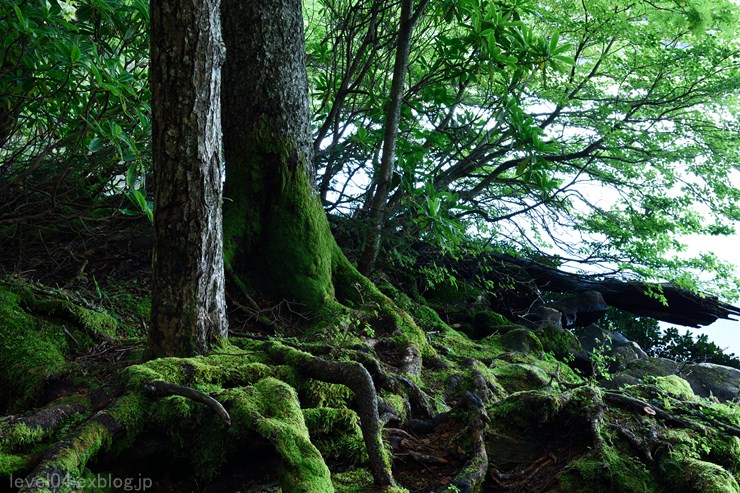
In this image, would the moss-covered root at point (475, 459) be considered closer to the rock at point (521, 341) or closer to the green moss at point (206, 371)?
the green moss at point (206, 371)

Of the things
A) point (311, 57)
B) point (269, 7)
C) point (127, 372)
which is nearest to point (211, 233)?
point (127, 372)

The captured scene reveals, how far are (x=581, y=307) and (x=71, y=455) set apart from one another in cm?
938

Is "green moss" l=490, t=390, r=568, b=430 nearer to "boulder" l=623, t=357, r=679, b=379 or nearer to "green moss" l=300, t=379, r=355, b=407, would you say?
"green moss" l=300, t=379, r=355, b=407

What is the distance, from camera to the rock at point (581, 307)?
33.7ft

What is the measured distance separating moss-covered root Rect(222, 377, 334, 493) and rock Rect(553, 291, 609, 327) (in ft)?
26.3

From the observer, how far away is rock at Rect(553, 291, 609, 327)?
10.3 m

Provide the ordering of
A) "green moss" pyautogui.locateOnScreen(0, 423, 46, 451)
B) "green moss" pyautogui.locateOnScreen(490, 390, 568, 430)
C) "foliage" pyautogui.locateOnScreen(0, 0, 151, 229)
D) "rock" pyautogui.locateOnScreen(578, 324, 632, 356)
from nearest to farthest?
"green moss" pyautogui.locateOnScreen(0, 423, 46, 451), "green moss" pyautogui.locateOnScreen(490, 390, 568, 430), "foliage" pyautogui.locateOnScreen(0, 0, 151, 229), "rock" pyautogui.locateOnScreen(578, 324, 632, 356)

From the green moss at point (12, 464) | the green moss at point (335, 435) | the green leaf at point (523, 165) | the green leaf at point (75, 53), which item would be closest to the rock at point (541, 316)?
the green leaf at point (523, 165)

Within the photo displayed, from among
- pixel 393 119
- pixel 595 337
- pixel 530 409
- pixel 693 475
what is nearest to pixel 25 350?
pixel 530 409

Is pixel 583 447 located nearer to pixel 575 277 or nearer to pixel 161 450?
pixel 161 450

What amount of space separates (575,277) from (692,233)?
2.12 meters

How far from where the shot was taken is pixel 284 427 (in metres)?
2.74

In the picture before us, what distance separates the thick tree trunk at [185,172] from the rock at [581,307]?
7910mm

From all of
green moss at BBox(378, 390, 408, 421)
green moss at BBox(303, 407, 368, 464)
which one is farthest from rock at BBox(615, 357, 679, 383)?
green moss at BBox(303, 407, 368, 464)
